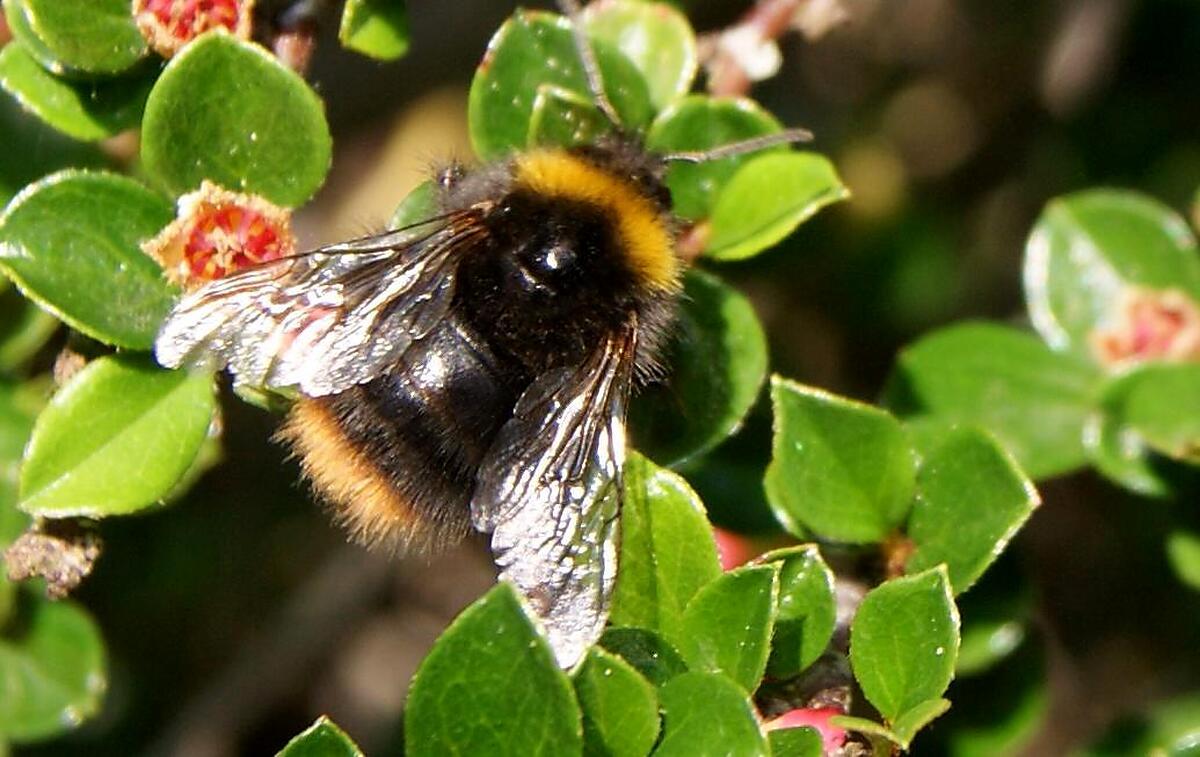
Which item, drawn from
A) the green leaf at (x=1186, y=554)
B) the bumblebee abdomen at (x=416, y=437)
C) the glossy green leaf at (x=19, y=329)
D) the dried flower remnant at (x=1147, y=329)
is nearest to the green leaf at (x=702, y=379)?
the bumblebee abdomen at (x=416, y=437)

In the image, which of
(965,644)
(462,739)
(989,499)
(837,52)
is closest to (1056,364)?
(965,644)

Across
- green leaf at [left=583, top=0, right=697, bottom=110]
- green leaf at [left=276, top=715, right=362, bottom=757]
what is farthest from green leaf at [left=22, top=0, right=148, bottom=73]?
green leaf at [left=276, top=715, right=362, bottom=757]

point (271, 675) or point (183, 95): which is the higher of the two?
point (183, 95)

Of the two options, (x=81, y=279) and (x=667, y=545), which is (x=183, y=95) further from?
(x=667, y=545)

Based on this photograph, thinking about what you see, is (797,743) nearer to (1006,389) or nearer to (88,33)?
(1006,389)

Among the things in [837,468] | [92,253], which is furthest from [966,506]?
[92,253]

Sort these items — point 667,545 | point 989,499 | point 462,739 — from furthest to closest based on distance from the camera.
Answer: point 989,499, point 667,545, point 462,739
